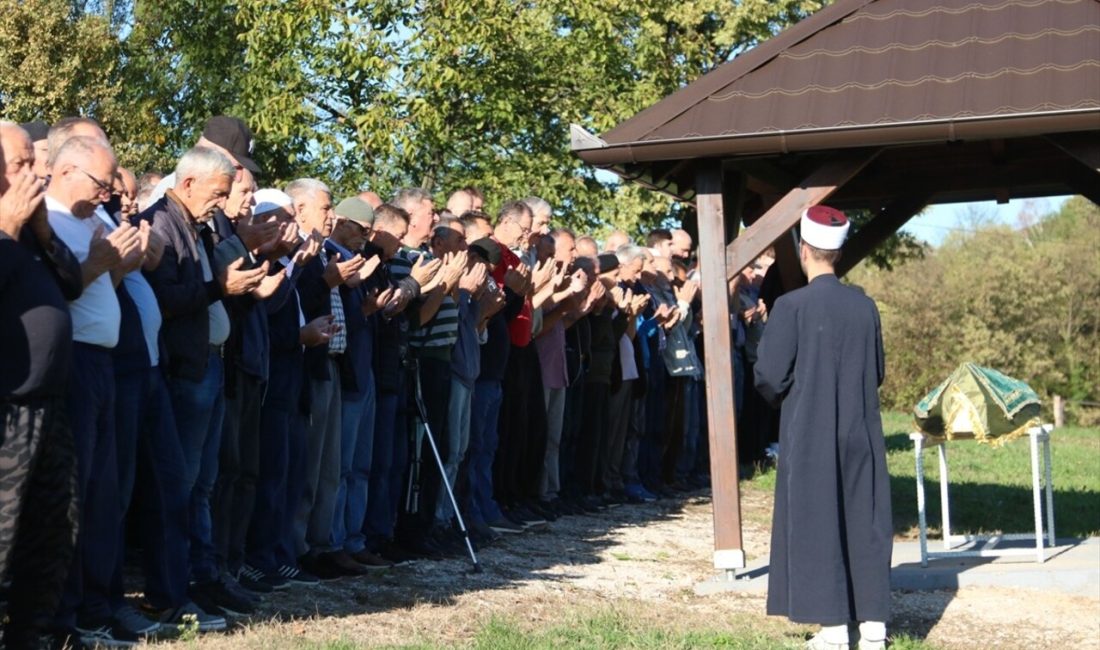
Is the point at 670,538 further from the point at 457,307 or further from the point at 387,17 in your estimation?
the point at 387,17

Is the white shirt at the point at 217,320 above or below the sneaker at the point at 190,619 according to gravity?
above

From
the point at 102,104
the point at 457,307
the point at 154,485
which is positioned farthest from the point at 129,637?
the point at 102,104

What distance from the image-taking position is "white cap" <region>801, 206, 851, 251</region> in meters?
8.25

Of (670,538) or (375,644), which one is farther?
(670,538)

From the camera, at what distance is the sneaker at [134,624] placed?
6.95 m

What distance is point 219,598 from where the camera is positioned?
778 centimetres

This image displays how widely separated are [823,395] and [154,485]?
3.29 meters

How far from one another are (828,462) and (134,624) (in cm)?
340

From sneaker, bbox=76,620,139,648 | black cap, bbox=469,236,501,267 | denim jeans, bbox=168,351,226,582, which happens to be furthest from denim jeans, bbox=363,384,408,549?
sneaker, bbox=76,620,139,648

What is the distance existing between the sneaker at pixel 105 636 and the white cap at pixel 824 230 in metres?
3.88

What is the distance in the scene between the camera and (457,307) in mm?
10727

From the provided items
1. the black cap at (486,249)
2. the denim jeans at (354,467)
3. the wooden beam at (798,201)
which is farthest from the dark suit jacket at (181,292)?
the wooden beam at (798,201)

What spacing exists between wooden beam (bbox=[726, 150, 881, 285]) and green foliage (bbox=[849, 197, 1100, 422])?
115ft

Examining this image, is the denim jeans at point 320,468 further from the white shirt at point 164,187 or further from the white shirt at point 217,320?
the white shirt at point 164,187
